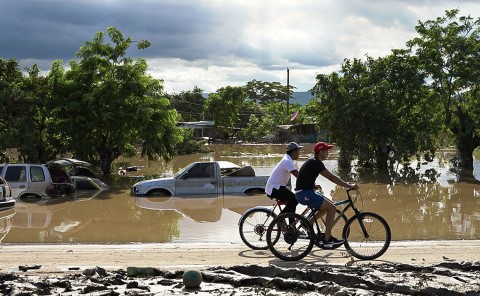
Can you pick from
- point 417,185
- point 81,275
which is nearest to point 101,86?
point 417,185

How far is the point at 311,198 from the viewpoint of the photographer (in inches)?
373

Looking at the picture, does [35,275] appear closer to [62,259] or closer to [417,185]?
[62,259]

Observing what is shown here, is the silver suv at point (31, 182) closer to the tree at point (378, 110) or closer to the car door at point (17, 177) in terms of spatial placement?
the car door at point (17, 177)

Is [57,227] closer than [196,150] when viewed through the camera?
Yes

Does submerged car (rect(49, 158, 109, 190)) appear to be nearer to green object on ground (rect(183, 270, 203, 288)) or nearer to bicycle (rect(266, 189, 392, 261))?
bicycle (rect(266, 189, 392, 261))

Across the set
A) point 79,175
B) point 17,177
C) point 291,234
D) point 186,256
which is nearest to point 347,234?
point 291,234

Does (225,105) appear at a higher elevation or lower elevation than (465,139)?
higher

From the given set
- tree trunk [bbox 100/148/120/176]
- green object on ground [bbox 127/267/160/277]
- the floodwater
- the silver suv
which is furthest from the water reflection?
green object on ground [bbox 127/267/160/277]

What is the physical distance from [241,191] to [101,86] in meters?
9.16

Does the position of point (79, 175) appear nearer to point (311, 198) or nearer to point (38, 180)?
point (38, 180)

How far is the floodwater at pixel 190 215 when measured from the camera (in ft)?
45.2

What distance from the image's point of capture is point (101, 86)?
87.7 feet

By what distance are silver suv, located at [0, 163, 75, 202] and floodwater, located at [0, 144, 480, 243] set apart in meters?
0.57

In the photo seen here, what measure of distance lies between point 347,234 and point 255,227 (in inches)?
64.2
